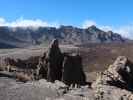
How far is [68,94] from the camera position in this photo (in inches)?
893

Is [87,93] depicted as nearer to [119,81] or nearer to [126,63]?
[119,81]

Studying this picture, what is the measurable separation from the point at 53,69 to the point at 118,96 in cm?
2607

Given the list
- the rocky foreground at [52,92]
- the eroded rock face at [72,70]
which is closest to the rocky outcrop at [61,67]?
the eroded rock face at [72,70]

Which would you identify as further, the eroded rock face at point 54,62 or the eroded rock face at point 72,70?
the eroded rock face at point 54,62

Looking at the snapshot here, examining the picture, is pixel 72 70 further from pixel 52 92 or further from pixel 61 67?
pixel 52 92

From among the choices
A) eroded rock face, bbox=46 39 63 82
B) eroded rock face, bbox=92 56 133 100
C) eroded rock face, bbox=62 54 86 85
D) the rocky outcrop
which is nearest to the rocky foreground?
eroded rock face, bbox=92 56 133 100

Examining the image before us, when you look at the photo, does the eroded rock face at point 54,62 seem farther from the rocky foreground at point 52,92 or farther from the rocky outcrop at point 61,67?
the rocky foreground at point 52,92

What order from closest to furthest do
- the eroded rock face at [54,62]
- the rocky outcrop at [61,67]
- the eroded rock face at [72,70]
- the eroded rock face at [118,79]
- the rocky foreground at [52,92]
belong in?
1. the rocky foreground at [52,92]
2. the eroded rock face at [118,79]
3. the eroded rock face at [72,70]
4. the rocky outcrop at [61,67]
5. the eroded rock face at [54,62]

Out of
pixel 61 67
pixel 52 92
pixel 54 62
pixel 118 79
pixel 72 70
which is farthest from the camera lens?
pixel 54 62

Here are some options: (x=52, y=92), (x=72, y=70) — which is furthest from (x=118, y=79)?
(x=52, y=92)

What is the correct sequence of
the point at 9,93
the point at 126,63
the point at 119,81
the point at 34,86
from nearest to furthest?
the point at 9,93
the point at 34,86
the point at 119,81
the point at 126,63

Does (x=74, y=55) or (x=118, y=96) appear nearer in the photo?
(x=118, y=96)

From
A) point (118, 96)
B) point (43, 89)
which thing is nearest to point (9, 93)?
point (43, 89)

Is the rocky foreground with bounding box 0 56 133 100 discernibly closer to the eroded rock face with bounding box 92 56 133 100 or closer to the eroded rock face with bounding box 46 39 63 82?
the eroded rock face with bounding box 92 56 133 100
